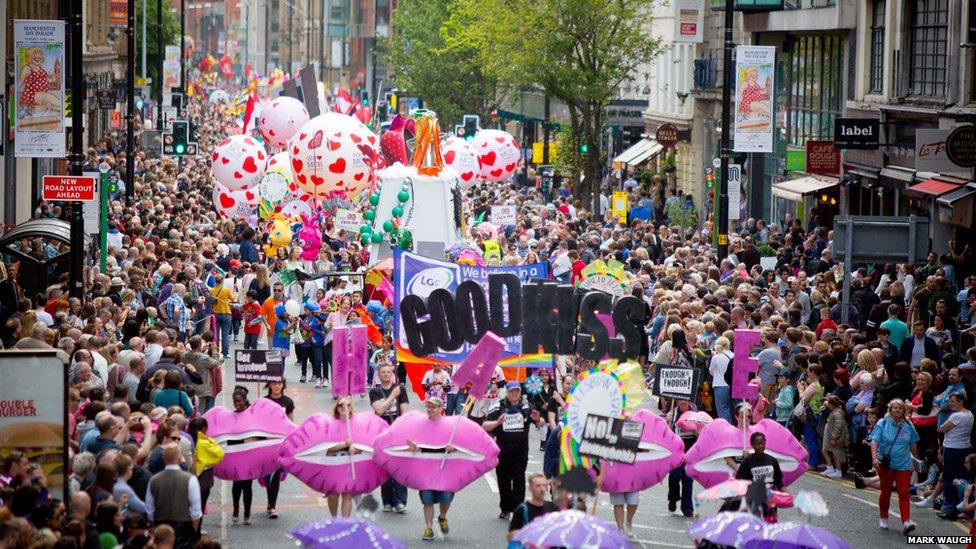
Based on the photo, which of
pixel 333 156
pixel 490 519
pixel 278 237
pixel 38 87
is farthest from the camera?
pixel 333 156

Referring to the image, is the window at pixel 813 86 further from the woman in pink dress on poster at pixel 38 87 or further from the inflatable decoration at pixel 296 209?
the woman in pink dress on poster at pixel 38 87

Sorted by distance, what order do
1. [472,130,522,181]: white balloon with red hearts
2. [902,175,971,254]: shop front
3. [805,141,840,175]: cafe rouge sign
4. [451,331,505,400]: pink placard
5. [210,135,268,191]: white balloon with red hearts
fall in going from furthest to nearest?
[472,130,522,181]: white balloon with red hearts, [210,135,268,191]: white balloon with red hearts, [805,141,840,175]: cafe rouge sign, [902,175,971,254]: shop front, [451,331,505,400]: pink placard

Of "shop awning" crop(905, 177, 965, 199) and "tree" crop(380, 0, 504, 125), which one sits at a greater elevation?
"tree" crop(380, 0, 504, 125)

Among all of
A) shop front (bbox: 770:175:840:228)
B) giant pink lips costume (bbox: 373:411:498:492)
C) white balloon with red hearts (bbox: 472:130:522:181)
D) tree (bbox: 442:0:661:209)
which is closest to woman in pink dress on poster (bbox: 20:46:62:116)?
giant pink lips costume (bbox: 373:411:498:492)

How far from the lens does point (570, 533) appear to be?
35.2 feet

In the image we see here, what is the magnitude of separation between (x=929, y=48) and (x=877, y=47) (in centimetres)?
410

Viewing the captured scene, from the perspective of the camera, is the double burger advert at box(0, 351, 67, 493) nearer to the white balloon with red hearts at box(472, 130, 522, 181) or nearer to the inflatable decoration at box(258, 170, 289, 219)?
the inflatable decoration at box(258, 170, 289, 219)

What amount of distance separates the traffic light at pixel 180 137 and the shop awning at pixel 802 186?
14.1 m

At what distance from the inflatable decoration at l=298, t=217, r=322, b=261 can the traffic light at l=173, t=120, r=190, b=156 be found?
32.6 ft

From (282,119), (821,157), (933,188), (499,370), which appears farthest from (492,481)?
(282,119)

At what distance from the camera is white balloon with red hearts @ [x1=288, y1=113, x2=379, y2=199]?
3366cm

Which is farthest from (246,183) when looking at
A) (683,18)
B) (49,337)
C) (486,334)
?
(486,334)

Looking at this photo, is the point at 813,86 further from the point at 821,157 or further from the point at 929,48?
the point at 929,48

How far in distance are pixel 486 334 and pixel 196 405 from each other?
143 inches
